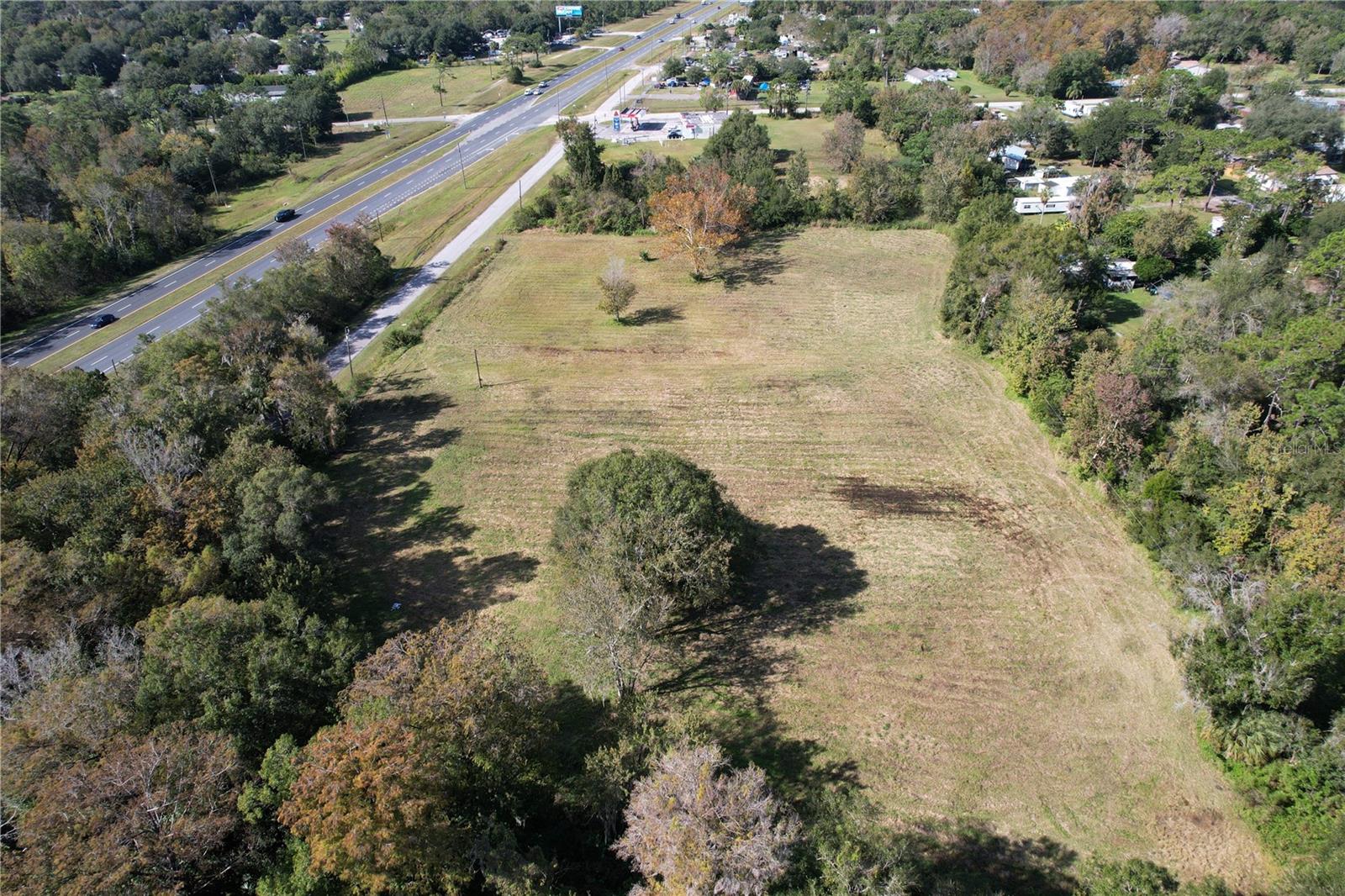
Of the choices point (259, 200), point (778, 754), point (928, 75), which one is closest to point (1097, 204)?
point (778, 754)

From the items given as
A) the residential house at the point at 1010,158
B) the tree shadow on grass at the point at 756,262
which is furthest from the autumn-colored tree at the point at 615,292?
the residential house at the point at 1010,158

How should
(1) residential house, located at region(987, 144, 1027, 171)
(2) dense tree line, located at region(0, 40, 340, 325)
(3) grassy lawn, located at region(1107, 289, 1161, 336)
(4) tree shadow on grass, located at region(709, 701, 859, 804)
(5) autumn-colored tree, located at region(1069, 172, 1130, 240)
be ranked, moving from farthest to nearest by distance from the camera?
1. (1) residential house, located at region(987, 144, 1027, 171)
2. (5) autumn-colored tree, located at region(1069, 172, 1130, 240)
3. (2) dense tree line, located at region(0, 40, 340, 325)
4. (3) grassy lawn, located at region(1107, 289, 1161, 336)
5. (4) tree shadow on grass, located at region(709, 701, 859, 804)

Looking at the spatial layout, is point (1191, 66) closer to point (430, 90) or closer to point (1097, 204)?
point (1097, 204)

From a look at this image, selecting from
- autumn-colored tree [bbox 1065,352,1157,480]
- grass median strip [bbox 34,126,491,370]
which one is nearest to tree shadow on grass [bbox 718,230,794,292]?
autumn-colored tree [bbox 1065,352,1157,480]

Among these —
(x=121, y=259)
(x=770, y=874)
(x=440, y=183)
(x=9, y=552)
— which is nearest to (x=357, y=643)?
(x=9, y=552)

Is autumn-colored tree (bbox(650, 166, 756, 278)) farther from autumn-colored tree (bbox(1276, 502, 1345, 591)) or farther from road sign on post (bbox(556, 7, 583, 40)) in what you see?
road sign on post (bbox(556, 7, 583, 40))

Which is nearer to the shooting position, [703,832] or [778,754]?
[703,832]
